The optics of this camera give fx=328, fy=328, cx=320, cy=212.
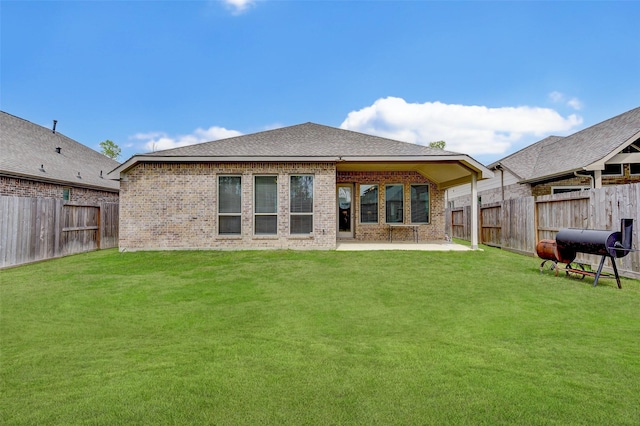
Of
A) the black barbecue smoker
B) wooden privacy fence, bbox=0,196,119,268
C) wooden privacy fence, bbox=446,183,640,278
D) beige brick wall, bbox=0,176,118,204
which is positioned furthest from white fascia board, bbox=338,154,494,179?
beige brick wall, bbox=0,176,118,204

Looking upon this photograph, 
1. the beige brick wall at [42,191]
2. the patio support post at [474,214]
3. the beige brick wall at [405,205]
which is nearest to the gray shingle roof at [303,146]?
the patio support post at [474,214]

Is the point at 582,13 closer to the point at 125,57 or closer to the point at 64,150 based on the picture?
the point at 125,57

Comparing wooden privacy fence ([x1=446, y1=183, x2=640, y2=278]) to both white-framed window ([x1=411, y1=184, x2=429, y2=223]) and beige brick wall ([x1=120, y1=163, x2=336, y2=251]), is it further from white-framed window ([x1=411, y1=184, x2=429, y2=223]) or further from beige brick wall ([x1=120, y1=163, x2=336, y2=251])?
beige brick wall ([x1=120, y1=163, x2=336, y2=251])

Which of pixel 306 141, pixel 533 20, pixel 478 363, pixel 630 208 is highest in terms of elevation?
pixel 533 20

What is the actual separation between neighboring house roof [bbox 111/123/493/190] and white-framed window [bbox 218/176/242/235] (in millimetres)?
777

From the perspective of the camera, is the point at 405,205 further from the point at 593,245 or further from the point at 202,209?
the point at 202,209

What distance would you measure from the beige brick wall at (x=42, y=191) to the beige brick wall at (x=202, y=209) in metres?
4.61

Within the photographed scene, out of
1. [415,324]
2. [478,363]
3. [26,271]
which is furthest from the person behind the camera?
[26,271]

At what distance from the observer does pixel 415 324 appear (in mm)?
4141

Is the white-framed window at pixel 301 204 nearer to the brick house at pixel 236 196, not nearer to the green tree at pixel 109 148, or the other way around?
the brick house at pixel 236 196

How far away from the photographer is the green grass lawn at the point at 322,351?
2.30m

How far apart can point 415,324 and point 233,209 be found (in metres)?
8.20

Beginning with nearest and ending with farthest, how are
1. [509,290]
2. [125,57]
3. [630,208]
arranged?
[509,290] < [630,208] < [125,57]

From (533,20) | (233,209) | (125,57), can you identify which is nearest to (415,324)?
(233,209)
